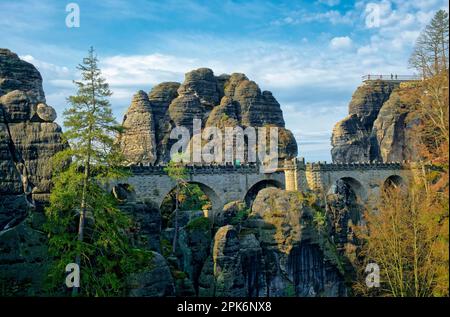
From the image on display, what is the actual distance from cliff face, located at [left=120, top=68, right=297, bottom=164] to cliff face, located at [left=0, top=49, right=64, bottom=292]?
105 feet

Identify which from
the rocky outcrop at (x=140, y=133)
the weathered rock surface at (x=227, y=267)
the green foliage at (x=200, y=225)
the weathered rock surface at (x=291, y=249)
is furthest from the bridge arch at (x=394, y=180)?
the weathered rock surface at (x=227, y=267)

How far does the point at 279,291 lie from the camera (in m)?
27.8

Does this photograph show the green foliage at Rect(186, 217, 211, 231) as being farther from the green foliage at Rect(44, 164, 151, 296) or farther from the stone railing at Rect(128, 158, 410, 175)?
the green foliage at Rect(44, 164, 151, 296)

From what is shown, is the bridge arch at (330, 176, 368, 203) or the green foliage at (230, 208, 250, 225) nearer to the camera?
the green foliage at (230, 208, 250, 225)

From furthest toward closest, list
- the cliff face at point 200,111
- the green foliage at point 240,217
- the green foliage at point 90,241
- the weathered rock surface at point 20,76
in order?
the cliff face at point 200,111, the green foliage at point 240,217, the weathered rock surface at point 20,76, the green foliage at point 90,241

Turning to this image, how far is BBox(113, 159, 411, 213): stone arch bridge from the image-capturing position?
131 ft

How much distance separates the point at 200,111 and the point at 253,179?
647 inches

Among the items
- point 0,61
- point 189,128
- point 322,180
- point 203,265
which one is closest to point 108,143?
point 203,265

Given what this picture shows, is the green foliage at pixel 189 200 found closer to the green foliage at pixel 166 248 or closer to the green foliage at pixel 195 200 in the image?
the green foliage at pixel 195 200

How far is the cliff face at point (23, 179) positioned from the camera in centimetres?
1788

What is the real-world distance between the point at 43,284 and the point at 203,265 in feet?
39.9

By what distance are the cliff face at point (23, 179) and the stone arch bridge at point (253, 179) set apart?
16.7m

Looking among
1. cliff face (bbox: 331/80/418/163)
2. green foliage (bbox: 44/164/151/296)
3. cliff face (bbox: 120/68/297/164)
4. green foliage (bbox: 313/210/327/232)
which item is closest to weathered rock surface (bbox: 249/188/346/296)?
green foliage (bbox: 313/210/327/232)
